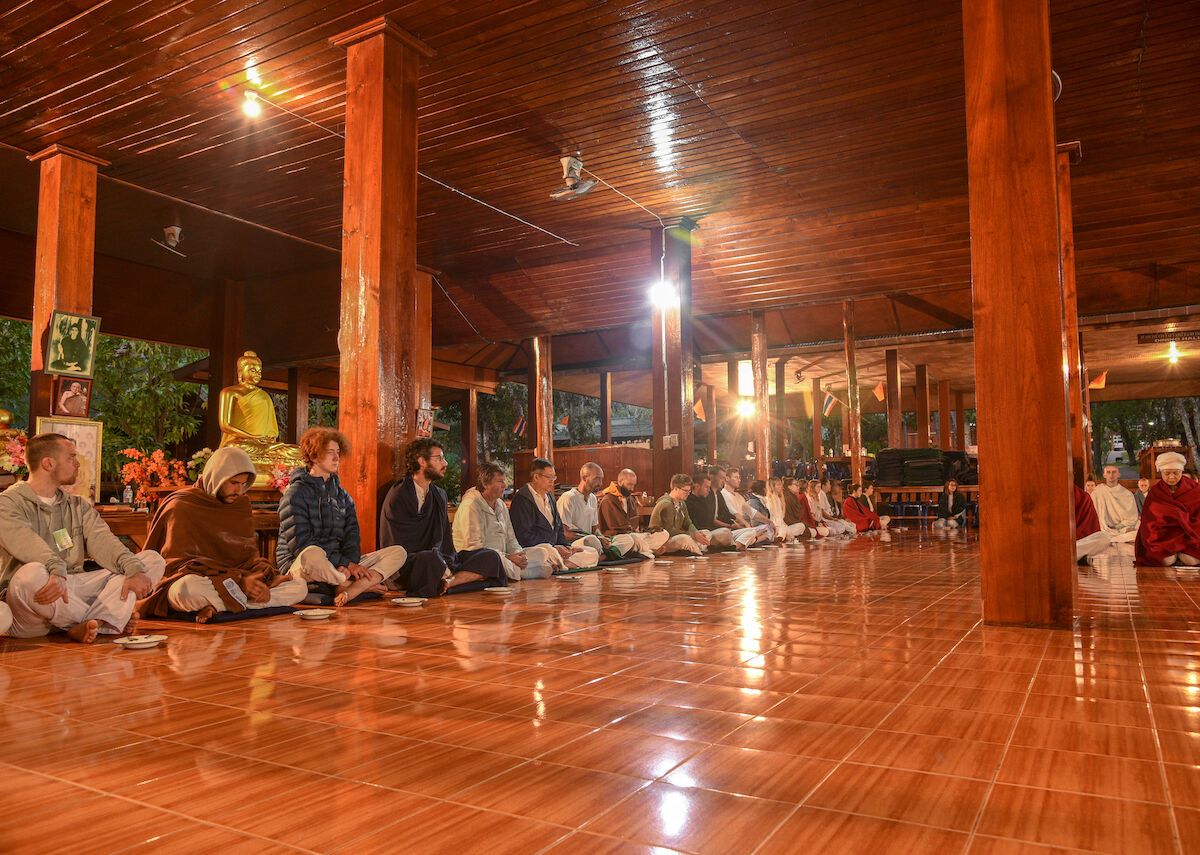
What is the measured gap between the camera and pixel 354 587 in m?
5.34

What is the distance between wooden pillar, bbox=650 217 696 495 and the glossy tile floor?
5.82m

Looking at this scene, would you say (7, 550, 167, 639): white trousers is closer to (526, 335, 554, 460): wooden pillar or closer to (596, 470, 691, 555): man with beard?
(596, 470, 691, 555): man with beard

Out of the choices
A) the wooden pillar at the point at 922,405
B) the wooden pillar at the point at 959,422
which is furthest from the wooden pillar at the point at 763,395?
the wooden pillar at the point at 959,422

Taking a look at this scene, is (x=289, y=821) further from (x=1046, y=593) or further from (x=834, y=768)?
(x=1046, y=593)

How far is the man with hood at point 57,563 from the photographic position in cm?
390

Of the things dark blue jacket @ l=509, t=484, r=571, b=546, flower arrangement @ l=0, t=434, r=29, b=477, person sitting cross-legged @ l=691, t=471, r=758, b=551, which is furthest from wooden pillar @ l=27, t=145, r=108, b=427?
person sitting cross-legged @ l=691, t=471, r=758, b=551

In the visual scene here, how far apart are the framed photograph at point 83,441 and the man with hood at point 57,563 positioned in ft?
9.76

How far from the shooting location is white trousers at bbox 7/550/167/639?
3889 millimetres

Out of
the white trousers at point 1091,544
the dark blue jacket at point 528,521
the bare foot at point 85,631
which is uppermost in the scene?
the dark blue jacket at point 528,521

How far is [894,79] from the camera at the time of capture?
267 inches

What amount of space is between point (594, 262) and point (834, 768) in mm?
10365

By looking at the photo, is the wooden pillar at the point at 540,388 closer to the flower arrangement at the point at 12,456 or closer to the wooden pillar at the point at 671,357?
the wooden pillar at the point at 671,357

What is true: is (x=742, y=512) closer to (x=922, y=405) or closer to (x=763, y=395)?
(x=763, y=395)

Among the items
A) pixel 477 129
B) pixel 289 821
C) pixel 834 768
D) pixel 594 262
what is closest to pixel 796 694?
pixel 834 768
